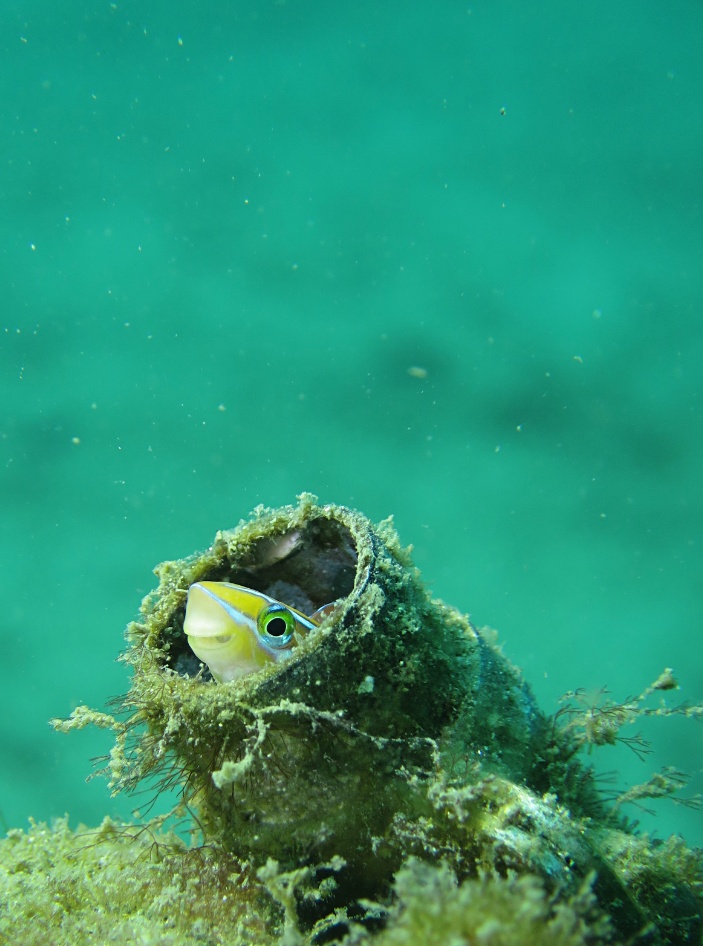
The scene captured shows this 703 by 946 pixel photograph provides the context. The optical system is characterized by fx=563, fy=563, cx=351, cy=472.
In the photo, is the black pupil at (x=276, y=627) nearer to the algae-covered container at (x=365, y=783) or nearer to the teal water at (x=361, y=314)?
the algae-covered container at (x=365, y=783)

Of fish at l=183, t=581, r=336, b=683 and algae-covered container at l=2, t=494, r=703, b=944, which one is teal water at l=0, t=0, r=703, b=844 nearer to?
fish at l=183, t=581, r=336, b=683

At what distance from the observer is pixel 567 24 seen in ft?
44.8

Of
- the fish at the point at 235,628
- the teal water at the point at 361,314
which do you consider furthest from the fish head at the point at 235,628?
the teal water at the point at 361,314

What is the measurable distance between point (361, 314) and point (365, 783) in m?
14.7

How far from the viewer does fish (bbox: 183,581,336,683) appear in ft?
7.70

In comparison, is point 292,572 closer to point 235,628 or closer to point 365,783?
point 235,628

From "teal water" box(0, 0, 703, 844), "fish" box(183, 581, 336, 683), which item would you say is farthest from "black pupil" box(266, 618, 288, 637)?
"teal water" box(0, 0, 703, 844)

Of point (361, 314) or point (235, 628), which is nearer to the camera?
point (235, 628)

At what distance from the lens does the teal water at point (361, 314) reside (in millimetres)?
14109

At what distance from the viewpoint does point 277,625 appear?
8.07 ft

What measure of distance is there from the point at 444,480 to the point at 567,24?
11812 millimetres

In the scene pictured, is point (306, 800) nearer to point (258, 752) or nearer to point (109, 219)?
point (258, 752)

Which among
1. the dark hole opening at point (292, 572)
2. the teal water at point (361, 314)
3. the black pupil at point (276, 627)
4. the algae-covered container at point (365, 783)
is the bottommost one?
the algae-covered container at point (365, 783)

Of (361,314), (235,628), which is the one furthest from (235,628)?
(361,314)
